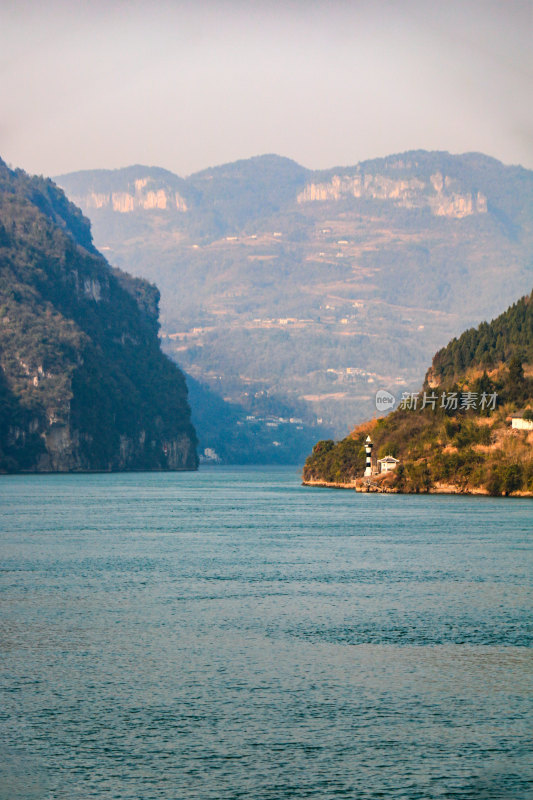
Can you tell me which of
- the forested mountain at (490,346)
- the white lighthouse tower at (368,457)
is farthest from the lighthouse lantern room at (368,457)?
the forested mountain at (490,346)

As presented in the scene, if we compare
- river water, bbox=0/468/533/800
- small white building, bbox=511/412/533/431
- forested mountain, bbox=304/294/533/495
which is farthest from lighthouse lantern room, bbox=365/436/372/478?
river water, bbox=0/468/533/800

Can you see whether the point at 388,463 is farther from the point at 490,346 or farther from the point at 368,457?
the point at 490,346

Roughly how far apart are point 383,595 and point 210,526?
43056 mm

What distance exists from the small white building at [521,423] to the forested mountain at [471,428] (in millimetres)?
476

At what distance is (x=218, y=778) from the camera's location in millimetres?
26844

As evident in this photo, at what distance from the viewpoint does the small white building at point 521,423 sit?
139000 millimetres

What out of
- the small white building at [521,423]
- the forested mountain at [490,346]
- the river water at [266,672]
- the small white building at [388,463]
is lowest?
the river water at [266,672]

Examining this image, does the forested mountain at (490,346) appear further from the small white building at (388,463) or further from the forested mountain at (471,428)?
the small white building at (388,463)

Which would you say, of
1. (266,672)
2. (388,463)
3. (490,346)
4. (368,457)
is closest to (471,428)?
(388,463)

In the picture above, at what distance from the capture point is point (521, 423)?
140 m

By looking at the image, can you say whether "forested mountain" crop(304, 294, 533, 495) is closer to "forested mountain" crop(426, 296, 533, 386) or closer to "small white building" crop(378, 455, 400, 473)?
"forested mountain" crop(426, 296, 533, 386)

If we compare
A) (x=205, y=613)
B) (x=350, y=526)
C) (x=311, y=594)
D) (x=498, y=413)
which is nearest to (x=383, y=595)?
(x=311, y=594)

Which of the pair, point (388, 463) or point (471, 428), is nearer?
point (471, 428)

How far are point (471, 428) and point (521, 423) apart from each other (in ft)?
21.7
